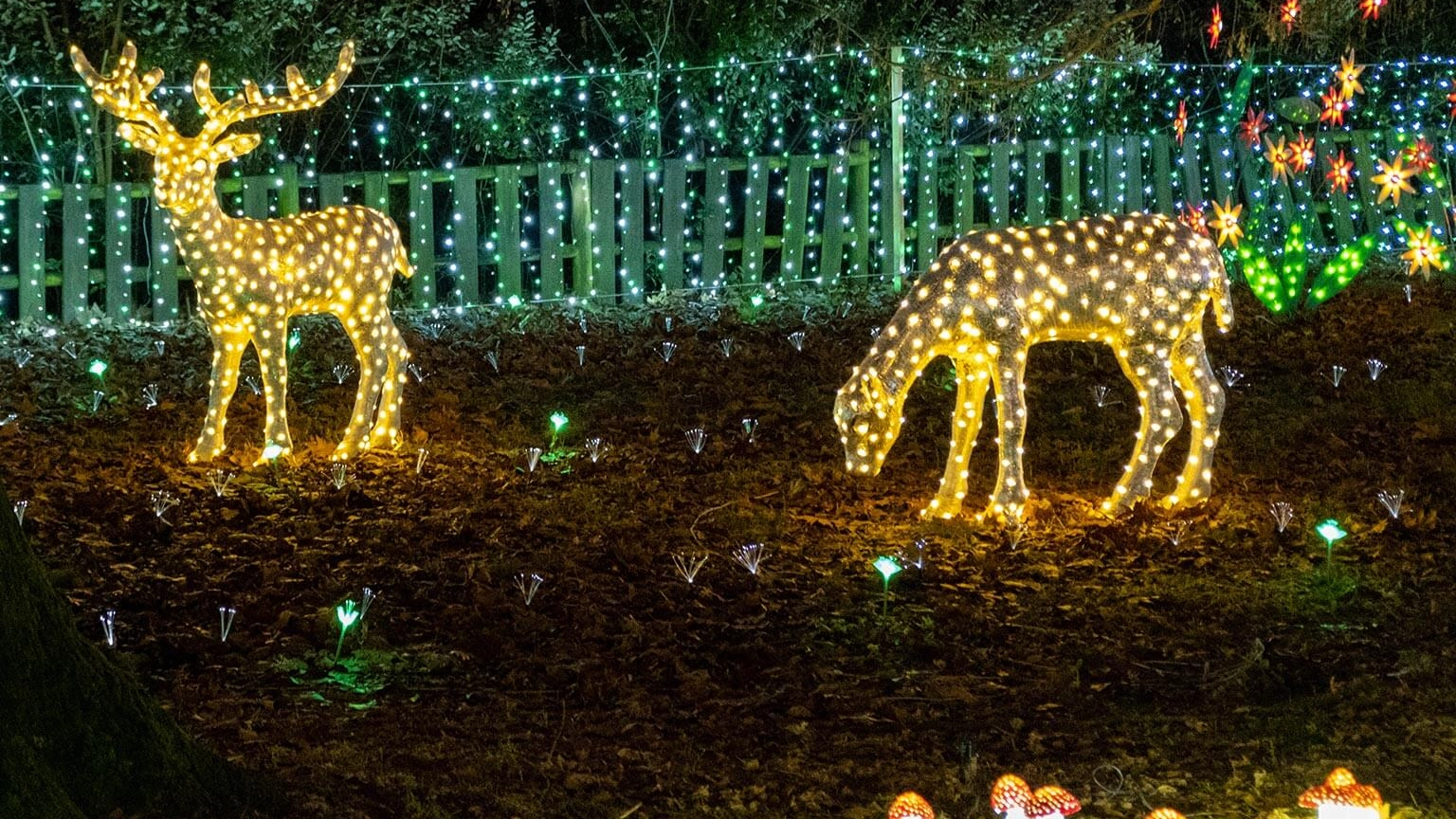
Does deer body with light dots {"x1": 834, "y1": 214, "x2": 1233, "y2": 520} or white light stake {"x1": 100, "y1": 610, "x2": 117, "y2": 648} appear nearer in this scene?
white light stake {"x1": 100, "y1": 610, "x2": 117, "y2": 648}


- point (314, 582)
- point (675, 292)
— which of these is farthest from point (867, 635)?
point (675, 292)

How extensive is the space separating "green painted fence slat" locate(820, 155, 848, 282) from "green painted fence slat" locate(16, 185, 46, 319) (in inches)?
265

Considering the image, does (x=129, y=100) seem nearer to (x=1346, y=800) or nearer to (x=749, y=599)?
(x=749, y=599)

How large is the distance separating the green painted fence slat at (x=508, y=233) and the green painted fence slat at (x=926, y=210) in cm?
380

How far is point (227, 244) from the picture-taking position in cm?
826

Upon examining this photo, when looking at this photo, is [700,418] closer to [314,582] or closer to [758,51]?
[314,582]

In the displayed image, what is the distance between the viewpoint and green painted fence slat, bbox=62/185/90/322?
13.1 m

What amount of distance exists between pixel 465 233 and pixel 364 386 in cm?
543

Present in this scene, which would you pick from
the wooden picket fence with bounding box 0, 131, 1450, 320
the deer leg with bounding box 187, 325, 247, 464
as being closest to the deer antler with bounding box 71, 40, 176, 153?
the deer leg with bounding box 187, 325, 247, 464

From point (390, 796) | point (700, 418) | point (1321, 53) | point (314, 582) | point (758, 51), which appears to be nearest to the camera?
point (390, 796)

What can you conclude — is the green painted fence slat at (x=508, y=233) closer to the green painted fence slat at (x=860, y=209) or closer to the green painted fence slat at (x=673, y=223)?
the green painted fence slat at (x=673, y=223)

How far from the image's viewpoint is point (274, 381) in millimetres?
8508

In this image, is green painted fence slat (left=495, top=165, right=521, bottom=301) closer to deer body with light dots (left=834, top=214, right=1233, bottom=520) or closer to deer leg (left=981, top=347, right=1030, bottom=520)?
deer body with light dots (left=834, top=214, right=1233, bottom=520)

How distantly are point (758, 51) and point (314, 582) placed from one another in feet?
34.0
